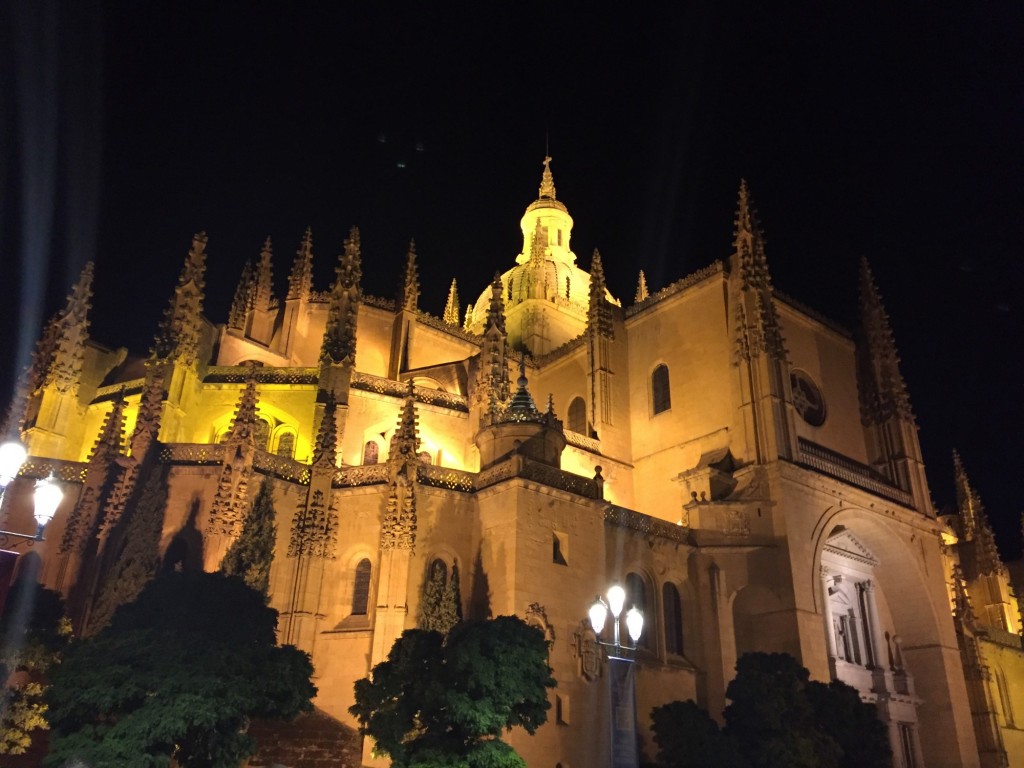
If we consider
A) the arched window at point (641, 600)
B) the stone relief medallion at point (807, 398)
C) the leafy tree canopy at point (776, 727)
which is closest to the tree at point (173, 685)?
the leafy tree canopy at point (776, 727)

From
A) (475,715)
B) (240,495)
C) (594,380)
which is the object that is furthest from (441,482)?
(594,380)

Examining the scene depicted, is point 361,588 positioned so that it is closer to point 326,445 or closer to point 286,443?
point 326,445

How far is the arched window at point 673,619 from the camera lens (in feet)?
88.9

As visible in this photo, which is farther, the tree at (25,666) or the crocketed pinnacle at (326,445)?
the crocketed pinnacle at (326,445)

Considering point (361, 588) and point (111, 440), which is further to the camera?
point (111, 440)

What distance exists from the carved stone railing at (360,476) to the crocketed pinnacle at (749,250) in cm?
1576

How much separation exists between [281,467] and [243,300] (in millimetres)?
17802

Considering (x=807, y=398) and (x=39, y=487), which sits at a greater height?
(x=807, y=398)

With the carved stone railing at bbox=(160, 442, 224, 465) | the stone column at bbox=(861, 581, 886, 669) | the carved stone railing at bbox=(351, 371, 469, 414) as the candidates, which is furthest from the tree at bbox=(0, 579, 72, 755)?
the stone column at bbox=(861, 581, 886, 669)

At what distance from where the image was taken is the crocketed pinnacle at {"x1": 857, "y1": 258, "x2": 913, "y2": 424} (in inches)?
1462

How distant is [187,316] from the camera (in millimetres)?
30141

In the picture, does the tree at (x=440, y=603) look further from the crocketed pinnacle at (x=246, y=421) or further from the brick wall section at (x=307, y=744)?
the crocketed pinnacle at (x=246, y=421)

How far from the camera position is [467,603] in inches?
938

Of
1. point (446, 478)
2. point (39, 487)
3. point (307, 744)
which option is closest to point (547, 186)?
point (446, 478)
